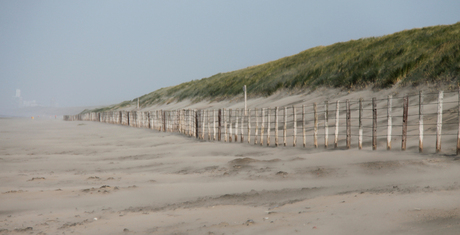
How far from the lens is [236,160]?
349 inches

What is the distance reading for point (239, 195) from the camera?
5.79 metres

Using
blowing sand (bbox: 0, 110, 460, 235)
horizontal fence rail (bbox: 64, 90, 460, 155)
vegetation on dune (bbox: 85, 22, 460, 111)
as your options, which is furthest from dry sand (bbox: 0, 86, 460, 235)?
vegetation on dune (bbox: 85, 22, 460, 111)

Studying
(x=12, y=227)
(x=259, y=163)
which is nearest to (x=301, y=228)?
(x=12, y=227)

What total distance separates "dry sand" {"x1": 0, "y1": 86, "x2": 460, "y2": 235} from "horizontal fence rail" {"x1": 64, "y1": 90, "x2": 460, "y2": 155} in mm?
751

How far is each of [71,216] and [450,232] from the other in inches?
159

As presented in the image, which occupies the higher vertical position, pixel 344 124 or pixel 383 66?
pixel 383 66

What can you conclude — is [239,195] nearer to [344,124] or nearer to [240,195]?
[240,195]

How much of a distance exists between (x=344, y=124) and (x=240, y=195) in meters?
9.22

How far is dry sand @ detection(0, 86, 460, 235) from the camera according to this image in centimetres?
399

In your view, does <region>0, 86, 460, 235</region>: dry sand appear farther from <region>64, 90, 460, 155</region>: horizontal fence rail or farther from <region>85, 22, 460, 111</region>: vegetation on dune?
<region>85, 22, 460, 111</region>: vegetation on dune

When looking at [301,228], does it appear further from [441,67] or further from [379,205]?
[441,67]

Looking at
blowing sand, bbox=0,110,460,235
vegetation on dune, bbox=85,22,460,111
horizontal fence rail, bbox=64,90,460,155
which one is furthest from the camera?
vegetation on dune, bbox=85,22,460,111

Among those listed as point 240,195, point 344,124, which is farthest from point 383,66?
point 240,195

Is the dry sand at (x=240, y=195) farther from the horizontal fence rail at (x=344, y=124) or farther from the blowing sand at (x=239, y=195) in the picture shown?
the horizontal fence rail at (x=344, y=124)
